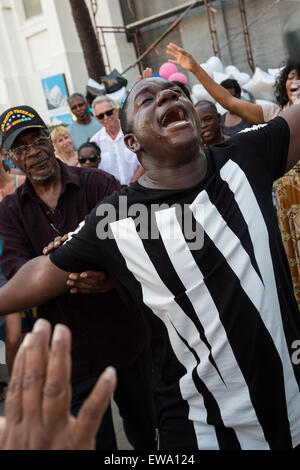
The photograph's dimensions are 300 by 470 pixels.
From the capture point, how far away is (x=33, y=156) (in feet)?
8.30

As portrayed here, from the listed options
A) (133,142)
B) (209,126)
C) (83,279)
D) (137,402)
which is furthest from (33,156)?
(209,126)

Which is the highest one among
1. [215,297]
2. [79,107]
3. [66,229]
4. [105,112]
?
[79,107]

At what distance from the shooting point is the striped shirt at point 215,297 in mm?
1594

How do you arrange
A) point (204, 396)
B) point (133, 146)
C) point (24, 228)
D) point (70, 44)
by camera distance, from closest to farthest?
point (204, 396) → point (133, 146) → point (24, 228) → point (70, 44)

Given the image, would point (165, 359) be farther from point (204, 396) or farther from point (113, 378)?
point (113, 378)

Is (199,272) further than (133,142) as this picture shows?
No

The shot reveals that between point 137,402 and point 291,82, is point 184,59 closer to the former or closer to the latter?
point 291,82

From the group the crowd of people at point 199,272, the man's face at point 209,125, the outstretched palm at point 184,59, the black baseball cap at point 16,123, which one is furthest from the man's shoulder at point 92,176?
the man's face at point 209,125

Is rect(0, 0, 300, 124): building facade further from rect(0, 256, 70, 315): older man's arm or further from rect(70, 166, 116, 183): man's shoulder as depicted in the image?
rect(0, 256, 70, 315): older man's arm

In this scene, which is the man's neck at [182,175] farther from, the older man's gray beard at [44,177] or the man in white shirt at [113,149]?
the man in white shirt at [113,149]

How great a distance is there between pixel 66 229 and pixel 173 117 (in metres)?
0.92
